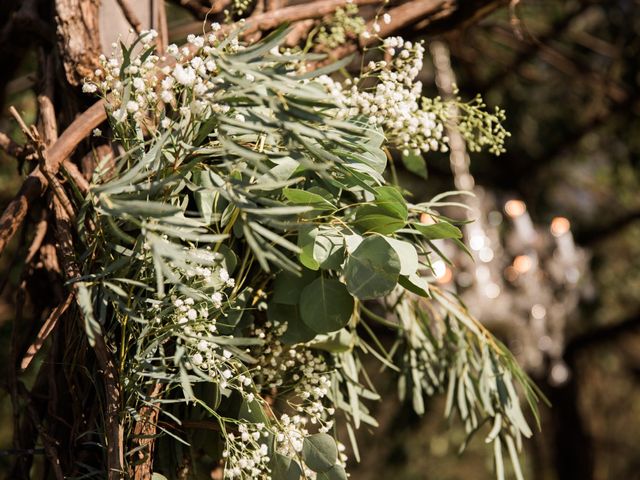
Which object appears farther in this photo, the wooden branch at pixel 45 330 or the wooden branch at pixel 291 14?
the wooden branch at pixel 291 14

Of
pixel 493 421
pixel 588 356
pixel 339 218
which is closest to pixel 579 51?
pixel 588 356

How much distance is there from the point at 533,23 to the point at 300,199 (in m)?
2.12

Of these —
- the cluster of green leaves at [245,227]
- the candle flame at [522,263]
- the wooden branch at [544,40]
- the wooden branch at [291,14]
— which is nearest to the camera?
the cluster of green leaves at [245,227]

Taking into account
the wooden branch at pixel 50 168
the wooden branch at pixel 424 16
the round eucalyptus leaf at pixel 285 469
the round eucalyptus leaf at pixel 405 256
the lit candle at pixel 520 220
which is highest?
the lit candle at pixel 520 220

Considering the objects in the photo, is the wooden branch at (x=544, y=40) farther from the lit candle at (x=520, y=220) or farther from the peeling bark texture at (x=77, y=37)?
the peeling bark texture at (x=77, y=37)

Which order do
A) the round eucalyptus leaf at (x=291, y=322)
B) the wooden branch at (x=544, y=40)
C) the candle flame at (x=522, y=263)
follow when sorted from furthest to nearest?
1. the wooden branch at (x=544, y=40)
2. the candle flame at (x=522, y=263)
3. the round eucalyptus leaf at (x=291, y=322)

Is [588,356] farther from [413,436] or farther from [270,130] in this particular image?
[270,130]

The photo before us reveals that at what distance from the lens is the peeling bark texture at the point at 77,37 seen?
612mm

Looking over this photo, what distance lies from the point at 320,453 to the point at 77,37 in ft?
1.24

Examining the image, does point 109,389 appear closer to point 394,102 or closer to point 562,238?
point 394,102

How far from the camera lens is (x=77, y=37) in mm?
617

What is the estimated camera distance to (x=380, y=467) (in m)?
2.87

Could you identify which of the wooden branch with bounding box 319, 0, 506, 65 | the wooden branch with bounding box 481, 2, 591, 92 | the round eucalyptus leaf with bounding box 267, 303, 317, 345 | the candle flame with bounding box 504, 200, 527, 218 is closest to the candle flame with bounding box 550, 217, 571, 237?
the candle flame with bounding box 504, 200, 527, 218

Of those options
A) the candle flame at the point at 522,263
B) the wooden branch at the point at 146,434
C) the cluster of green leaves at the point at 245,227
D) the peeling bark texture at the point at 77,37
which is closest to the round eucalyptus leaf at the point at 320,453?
the cluster of green leaves at the point at 245,227
